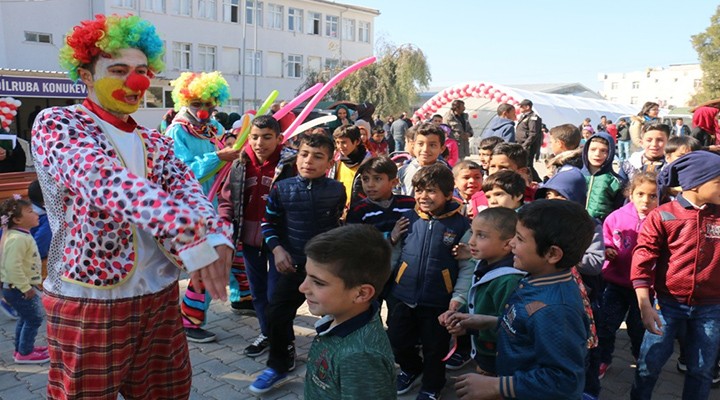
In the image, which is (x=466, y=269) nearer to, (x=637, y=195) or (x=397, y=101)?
(x=637, y=195)

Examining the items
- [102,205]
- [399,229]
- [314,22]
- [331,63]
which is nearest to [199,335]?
[399,229]

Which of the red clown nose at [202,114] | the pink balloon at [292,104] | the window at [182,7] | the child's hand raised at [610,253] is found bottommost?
the child's hand raised at [610,253]

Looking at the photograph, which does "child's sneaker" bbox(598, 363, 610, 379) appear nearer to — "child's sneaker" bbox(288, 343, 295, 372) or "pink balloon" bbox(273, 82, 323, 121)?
"child's sneaker" bbox(288, 343, 295, 372)

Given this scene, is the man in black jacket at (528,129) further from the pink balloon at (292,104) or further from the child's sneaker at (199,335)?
the child's sneaker at (199,335)

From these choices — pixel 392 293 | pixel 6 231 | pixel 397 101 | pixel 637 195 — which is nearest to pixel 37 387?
pixel 6 231

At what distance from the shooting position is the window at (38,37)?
25805mm

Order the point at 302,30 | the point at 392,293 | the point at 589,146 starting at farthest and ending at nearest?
the point at 302,30 → the point at 589,146 → the point at 392,293

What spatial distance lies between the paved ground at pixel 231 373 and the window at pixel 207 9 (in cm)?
3195

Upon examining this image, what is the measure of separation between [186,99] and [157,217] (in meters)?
3.53

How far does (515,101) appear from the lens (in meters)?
19.4

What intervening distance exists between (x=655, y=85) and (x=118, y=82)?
98.3 m

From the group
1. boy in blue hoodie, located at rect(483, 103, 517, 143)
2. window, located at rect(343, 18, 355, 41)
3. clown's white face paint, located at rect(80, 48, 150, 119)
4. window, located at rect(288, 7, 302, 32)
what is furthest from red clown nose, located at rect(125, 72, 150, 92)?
window, located at rect(343, 18, 355, 41)

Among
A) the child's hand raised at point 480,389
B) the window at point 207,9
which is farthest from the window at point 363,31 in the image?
the child's hand raised at point 480,389

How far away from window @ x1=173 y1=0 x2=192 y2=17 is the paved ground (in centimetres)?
3085
